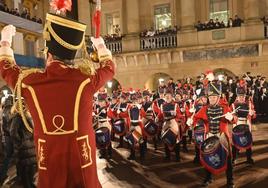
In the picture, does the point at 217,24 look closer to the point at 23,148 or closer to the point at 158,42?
the point at 158,42

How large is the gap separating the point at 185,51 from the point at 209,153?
650 inches

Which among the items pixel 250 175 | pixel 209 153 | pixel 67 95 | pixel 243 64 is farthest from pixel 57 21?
pixel 243 64

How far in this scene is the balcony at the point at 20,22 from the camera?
23.7 m

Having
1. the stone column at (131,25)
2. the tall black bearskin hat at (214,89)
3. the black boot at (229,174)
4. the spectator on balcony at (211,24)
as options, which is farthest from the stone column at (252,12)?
the black boot at (229,174)

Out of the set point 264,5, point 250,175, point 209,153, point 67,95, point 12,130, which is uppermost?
point 264,5

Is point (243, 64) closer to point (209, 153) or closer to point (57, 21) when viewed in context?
point (209, 153)

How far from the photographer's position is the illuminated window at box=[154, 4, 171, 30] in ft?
84.5

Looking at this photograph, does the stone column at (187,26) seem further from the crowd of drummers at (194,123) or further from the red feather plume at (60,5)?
the red feather plume at (60,5)

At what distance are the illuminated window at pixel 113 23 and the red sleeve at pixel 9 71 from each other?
23524mm

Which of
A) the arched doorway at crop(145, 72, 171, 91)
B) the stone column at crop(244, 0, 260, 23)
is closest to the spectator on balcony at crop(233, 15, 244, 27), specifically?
the stone column at crop(244, 0, 260, 23)

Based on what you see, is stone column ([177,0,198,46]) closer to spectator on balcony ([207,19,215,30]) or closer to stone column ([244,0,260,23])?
spectator on balcony ([207,19,215,30])

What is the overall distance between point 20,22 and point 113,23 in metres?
6.26

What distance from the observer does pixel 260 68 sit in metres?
22.0

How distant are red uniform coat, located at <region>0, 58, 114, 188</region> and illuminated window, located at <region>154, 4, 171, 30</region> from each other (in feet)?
75.3
